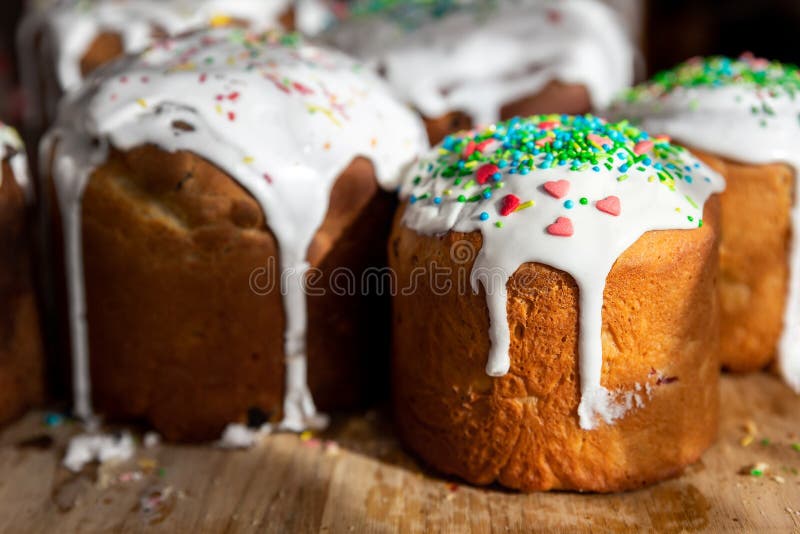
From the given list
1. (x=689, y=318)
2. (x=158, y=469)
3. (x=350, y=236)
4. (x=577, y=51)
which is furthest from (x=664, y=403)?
(x=577, y=51)

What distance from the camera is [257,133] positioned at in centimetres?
188

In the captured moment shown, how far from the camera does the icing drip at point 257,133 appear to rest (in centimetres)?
187

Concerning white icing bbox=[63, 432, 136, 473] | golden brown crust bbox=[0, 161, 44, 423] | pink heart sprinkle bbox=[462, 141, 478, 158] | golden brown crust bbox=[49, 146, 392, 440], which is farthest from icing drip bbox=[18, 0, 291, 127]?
white icing bbox=[63, 432, 136, 473]

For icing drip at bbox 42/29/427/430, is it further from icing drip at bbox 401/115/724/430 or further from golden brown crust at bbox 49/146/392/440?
icing drip at bbox 401/115/724/430

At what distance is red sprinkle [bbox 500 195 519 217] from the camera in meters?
1.66

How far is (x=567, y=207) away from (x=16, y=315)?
1363mm

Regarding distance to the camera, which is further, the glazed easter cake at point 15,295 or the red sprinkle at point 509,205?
the glazed easter cake at point 15,295

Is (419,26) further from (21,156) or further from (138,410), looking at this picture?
(138,410)

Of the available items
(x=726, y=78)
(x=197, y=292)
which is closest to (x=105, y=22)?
(x=197, y=292)

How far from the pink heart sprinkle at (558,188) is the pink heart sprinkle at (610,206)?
68 mm

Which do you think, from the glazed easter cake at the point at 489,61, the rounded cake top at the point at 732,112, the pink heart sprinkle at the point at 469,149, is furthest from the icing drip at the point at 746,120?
the pink heart sprinkle at the point at 469,149

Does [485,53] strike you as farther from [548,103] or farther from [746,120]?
[746,120]

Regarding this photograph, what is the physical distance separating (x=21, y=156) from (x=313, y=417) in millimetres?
963

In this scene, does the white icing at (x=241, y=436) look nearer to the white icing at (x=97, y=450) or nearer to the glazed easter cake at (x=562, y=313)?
the white icing at (x=97, y=450)
